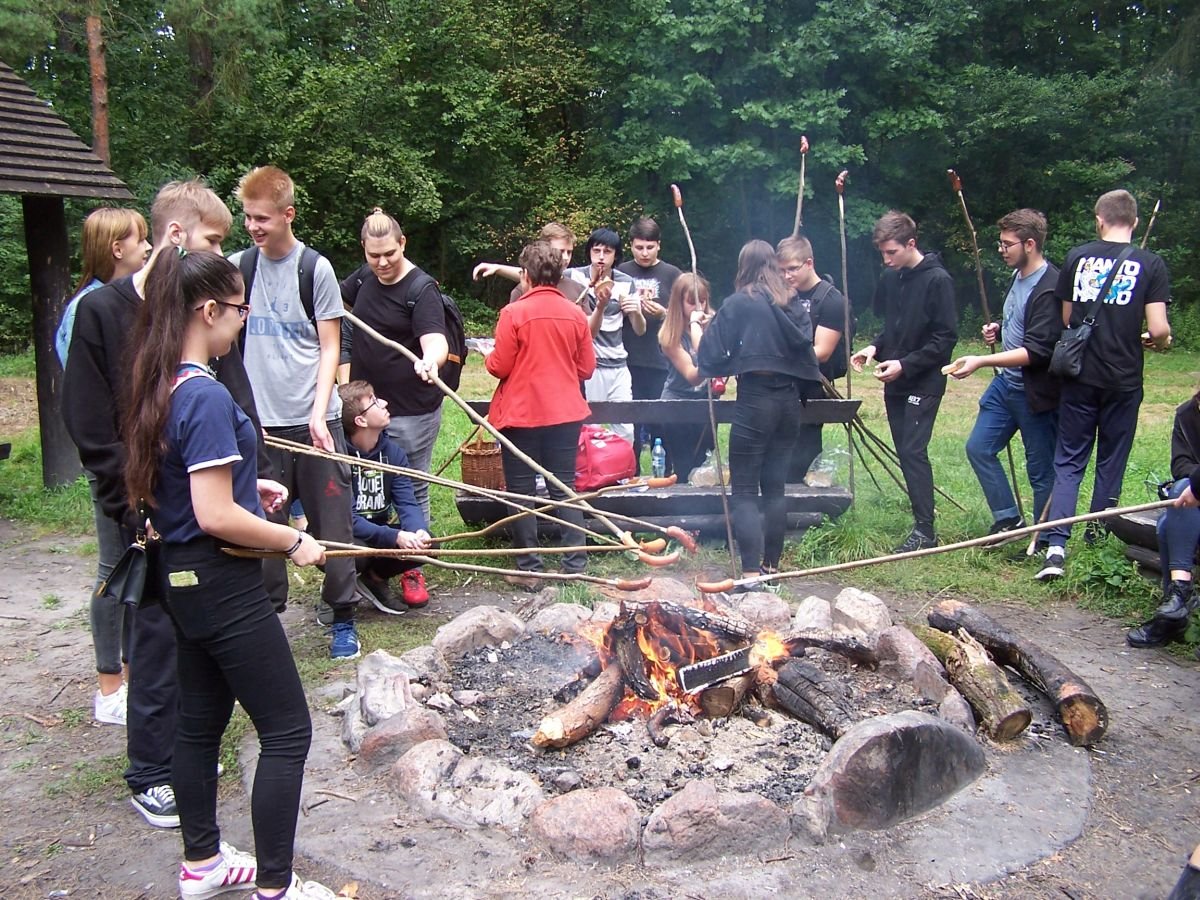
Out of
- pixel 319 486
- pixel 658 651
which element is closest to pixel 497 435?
pixel 319 486

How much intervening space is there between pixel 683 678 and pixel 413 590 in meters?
2.22

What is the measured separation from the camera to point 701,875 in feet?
9.83

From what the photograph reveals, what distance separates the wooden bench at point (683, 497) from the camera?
21.0 feet

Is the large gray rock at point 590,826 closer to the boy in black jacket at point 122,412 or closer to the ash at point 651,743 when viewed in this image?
the ash at point 651,743

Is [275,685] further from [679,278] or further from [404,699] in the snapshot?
[679,278]

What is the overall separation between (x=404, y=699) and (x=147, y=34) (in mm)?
18694

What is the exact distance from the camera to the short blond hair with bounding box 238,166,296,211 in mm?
4258

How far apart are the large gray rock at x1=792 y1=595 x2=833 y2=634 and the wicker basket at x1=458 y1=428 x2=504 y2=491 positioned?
2436 millimetres

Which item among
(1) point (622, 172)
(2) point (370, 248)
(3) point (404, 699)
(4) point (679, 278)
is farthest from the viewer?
(1) point (622, 172)

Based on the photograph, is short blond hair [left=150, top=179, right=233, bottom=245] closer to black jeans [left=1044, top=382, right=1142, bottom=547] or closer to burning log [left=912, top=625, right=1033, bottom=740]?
burning log [left=912, top=625, right=1033, bottom=740]

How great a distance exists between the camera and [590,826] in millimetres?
3072

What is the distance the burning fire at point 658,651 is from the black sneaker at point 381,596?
180cm

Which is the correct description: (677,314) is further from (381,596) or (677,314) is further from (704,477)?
(381,596)

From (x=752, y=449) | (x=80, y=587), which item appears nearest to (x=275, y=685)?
(x=752, y=449)
